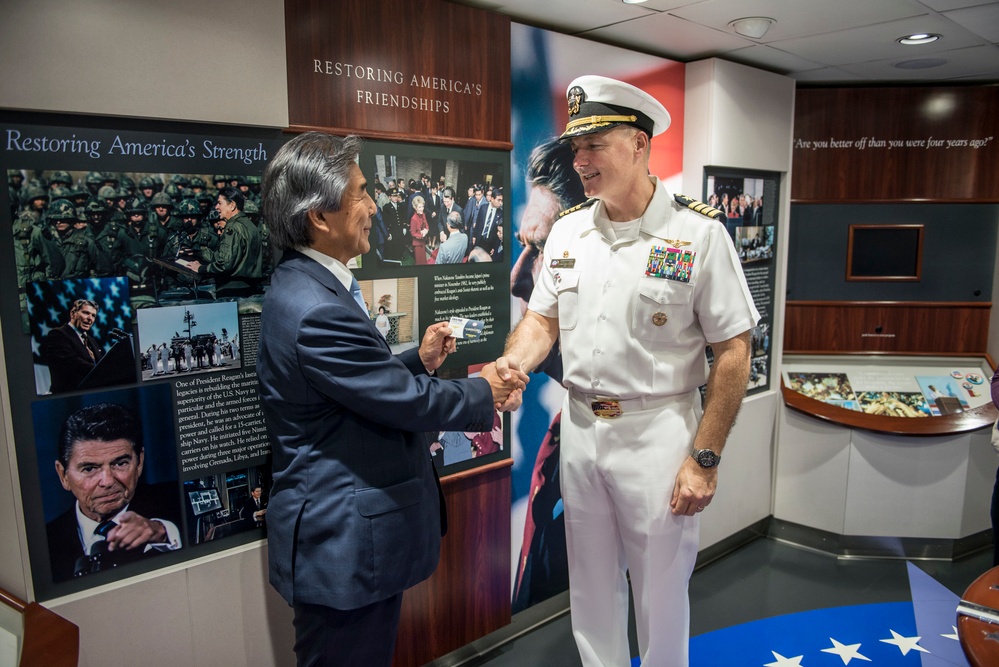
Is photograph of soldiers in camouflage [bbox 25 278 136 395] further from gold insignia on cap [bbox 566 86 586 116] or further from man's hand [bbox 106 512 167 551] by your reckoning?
gold insignia on cap [bbox 566 86 586 116]

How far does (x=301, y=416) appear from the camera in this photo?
1.82 meters

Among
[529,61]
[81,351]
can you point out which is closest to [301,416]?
[81,351]

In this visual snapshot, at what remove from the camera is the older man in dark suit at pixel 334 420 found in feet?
5.76

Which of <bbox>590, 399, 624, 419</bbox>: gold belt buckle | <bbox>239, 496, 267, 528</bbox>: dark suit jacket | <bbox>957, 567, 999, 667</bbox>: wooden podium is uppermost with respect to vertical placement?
→ <bbox>590, 399, 624, 419</bbox>: gold belt buckle

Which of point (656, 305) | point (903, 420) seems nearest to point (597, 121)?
point (656, 305)

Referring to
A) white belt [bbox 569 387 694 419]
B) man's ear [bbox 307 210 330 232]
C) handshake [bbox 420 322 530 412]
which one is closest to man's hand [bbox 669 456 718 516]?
white belt [bbox 569 387 694 419]

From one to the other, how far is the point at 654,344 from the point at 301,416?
1.08 metres

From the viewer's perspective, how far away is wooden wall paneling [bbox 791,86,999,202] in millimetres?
4285

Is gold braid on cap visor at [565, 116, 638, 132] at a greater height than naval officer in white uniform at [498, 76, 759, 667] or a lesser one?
greater

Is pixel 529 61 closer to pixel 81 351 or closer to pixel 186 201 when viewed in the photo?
pixel 186 201

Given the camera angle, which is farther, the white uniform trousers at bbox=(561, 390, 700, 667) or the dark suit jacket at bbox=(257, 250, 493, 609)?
the white uniform trousers at bbox=(561, 390, 700, 667)

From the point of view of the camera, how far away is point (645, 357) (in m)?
2.15

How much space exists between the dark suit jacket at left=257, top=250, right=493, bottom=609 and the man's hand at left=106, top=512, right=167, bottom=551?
456 mm

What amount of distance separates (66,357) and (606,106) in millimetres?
1731
